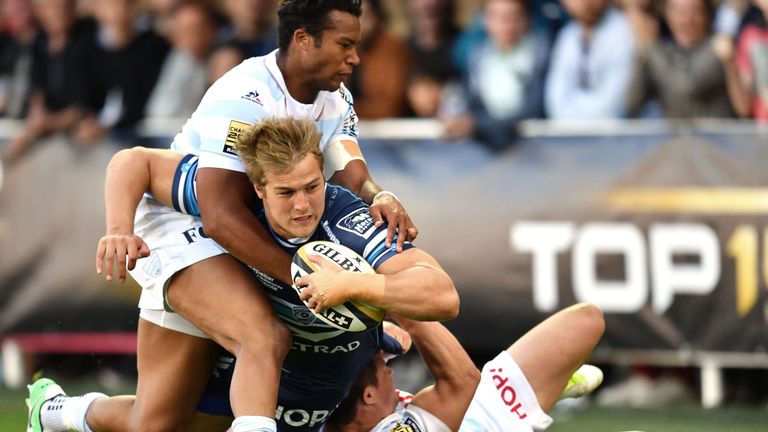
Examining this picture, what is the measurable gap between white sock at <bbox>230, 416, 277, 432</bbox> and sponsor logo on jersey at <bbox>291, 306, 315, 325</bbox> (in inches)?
23.3

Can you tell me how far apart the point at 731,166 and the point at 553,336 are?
453 cm

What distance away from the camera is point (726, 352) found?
999 cm

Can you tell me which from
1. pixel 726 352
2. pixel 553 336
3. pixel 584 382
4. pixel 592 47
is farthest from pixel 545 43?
pixel 553 336

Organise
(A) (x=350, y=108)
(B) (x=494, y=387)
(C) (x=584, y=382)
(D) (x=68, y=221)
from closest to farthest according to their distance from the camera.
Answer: (B) (x=494, y=387)
(C) (x=584, y=382)
(A) (x=350, y=108)
(D) (x=68, y=221)

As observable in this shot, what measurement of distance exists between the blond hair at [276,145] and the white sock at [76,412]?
5.96 ft

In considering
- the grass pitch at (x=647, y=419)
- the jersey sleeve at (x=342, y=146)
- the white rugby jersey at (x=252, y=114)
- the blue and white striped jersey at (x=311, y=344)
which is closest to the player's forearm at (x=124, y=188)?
the blue and white striped jersey at (x=311, y=344)

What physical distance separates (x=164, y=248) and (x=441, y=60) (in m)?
4.64

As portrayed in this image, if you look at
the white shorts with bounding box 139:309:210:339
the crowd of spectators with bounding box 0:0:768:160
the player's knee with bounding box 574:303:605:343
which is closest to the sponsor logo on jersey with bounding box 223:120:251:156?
the white shorts with bounding box 139:309:210:339

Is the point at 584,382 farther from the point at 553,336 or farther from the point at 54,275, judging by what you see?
the point at 54,275

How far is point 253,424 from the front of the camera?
19.9 ft

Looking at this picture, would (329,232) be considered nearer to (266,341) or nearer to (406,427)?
(266,341)

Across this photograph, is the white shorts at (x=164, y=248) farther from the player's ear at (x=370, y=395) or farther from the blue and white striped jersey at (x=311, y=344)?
the player's ear at (x=370, y=395)

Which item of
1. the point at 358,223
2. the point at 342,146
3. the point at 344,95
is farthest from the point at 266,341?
the point at 344,95

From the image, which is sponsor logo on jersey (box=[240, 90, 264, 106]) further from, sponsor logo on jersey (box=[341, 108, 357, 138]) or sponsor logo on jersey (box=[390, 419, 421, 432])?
sponsor logo on jersey (box=[390, 419, 421, 432])
